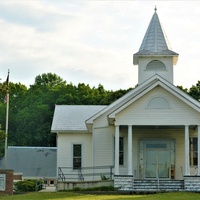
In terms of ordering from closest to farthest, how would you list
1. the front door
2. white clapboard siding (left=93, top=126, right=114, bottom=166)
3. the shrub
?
the front door → white clapboard siding (left=93, top=126, right=114, bottom=166) → the shrub

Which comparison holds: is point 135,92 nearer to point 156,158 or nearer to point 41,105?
point 156,158

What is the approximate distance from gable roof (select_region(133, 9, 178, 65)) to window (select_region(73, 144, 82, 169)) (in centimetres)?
732

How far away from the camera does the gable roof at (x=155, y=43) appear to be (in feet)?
129

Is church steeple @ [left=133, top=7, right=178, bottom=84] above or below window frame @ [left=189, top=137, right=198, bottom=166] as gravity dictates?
above

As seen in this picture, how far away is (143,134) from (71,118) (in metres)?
6.86

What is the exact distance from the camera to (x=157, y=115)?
3306 centimetres

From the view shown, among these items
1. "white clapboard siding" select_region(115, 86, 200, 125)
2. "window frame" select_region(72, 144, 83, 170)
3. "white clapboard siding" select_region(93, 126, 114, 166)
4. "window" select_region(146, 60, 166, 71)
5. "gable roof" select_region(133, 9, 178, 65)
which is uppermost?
"gable roof" select_region(133, 9, 178, 65)

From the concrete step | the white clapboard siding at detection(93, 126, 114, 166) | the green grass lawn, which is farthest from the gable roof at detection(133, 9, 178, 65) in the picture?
the green grass lawn

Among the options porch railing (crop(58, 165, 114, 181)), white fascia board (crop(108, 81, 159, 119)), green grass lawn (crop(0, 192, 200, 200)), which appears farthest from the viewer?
porch railing (crop(58, 165, 114, 181))

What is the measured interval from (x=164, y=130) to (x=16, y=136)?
3493cm

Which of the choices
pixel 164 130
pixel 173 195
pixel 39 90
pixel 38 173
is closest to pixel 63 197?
pixel 173 195

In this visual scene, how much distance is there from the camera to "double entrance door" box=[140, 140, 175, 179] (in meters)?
36.0

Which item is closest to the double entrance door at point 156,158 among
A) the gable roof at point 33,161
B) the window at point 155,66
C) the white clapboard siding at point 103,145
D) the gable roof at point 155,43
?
the white clapboard siding at point 103,145

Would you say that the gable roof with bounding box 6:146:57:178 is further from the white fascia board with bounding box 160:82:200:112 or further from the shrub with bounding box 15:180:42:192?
the white fascia board with bounding box 160:82:200:112
